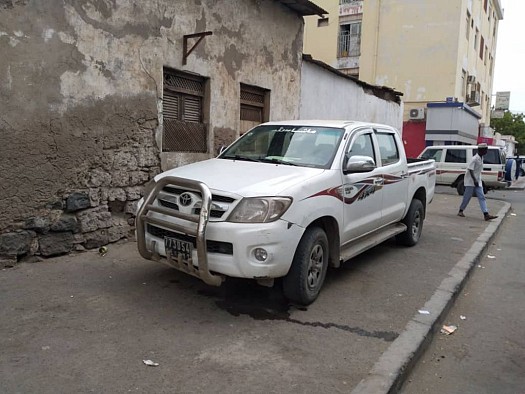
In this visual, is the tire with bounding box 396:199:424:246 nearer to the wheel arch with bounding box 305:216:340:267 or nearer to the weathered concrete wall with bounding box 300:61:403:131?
the wheel arch with bounding box 305:216:340:267

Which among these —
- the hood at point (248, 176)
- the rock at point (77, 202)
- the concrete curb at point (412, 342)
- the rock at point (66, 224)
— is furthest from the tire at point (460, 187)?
the rock at point (66, 224)

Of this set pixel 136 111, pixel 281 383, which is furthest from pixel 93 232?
pixel 281 383

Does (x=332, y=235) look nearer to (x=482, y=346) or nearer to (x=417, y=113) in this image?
(x=482, y=346)

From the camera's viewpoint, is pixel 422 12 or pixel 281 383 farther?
pixel 422 12

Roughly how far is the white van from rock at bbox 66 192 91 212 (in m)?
14.3

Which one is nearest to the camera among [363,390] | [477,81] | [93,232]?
[363,390]

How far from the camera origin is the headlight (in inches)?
155

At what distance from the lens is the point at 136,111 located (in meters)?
6.40

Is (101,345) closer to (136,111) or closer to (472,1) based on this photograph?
(136,111)

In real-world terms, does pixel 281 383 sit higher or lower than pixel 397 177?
lower

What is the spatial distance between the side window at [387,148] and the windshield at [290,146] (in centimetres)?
108

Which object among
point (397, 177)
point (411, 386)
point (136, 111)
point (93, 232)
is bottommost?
point (411, 386)

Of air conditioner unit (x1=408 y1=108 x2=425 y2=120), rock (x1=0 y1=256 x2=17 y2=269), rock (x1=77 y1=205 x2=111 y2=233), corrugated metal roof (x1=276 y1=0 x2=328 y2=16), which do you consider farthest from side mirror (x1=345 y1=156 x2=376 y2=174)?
air conditioner unit (x1=408 y1=108 x2=425 y2=120)

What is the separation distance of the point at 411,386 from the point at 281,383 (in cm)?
99
